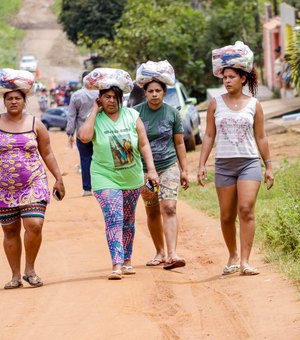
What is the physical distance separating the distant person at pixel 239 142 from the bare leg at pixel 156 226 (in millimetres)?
→ 1054

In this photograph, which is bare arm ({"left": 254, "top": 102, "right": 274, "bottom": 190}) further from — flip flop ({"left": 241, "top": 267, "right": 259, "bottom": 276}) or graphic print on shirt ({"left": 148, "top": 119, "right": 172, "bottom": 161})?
graphic print on shirt ({"left": 148, "top": 119, "right": 172, "bottom": 161})

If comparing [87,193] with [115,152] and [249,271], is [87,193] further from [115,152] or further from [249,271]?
[249,271]

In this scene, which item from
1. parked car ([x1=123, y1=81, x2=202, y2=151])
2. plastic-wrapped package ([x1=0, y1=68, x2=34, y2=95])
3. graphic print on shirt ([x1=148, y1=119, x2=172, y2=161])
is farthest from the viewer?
parked car ([x1=123, y1=81, x2=202, y2=151])

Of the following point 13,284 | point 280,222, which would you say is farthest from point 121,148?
point 280,222

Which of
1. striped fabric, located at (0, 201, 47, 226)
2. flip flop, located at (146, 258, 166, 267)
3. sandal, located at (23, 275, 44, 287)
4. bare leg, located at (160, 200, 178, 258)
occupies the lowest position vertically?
flip flop, located at (146, 258, 166, 267)

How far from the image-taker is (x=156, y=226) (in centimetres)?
1035

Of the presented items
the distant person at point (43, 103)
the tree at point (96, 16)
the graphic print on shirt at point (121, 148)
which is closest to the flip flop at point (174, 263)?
the graphic print on shirt at point (121, 148)

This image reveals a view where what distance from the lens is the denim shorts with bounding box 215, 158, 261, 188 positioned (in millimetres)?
9273

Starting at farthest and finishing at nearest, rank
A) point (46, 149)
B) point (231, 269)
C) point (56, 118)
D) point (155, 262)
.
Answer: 1. point (56, 118)
2. point (155, 262)
3. point (231, 269)
4. point (46, 149)

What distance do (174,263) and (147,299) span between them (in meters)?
1.51

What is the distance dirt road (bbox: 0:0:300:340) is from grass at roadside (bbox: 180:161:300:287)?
0.57ft

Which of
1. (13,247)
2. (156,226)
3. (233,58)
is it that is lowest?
(156,226)

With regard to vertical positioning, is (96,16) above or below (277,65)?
above

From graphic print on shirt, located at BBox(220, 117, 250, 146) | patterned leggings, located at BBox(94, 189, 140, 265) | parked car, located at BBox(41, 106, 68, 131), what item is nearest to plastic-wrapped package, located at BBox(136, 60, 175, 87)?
graphic print on shirt, located at BBox(220, 117, 250, 146)
